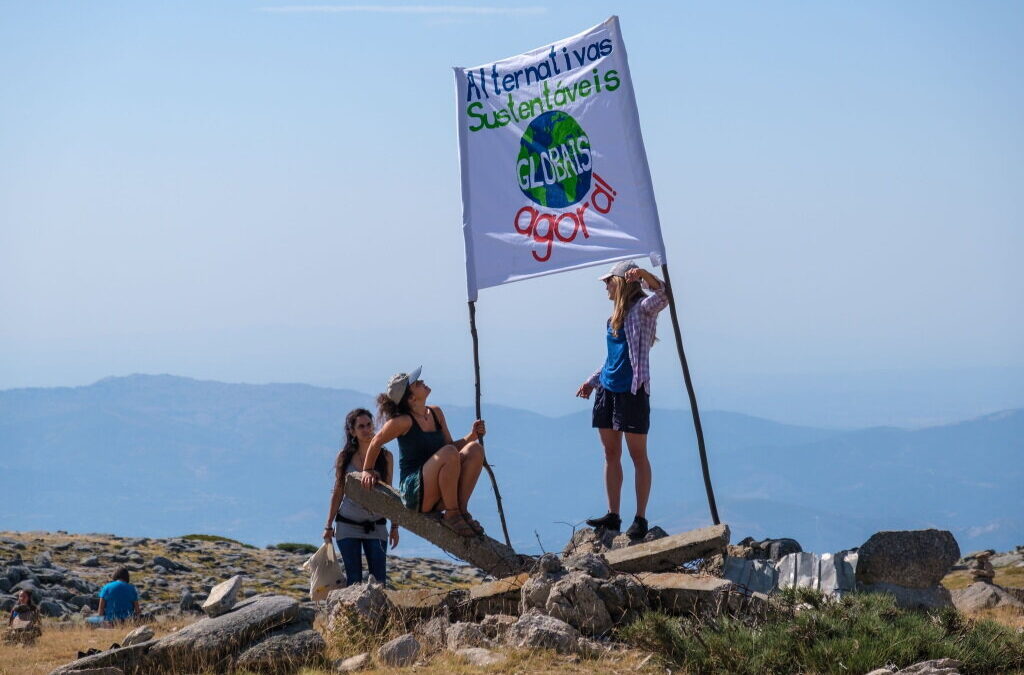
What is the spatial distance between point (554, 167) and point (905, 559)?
6.12m

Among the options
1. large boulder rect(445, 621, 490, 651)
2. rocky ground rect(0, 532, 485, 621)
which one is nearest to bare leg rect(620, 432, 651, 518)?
large boulder rect(445, 621, 490, 651)

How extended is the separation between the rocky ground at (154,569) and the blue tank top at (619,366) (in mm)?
14278

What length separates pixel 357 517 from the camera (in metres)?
14.9

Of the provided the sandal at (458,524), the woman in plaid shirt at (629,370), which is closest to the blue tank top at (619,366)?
the woman in plaid shirt at (629,370)

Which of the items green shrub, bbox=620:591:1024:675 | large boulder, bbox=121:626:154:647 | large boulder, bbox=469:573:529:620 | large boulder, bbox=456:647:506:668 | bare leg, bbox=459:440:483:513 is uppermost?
bare leg, bbox=459:440:483:513

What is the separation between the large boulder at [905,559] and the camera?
1445 cm

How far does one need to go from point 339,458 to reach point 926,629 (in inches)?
258

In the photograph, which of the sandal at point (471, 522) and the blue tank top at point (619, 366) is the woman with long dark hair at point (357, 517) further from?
the blue tank top at point (619, 366)

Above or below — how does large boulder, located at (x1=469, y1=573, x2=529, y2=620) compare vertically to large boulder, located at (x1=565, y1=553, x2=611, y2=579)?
below

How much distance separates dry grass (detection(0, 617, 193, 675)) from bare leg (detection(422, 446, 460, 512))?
4.30m

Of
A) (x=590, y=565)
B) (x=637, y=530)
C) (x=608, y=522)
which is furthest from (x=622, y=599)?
(x=608, y=522)

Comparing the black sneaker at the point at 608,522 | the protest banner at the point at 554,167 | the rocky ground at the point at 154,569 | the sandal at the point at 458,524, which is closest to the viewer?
the sandal at the point at 458,524

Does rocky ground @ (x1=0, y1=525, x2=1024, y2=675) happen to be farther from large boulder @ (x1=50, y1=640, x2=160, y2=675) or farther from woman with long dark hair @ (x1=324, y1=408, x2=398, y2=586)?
woman with long dark hair @ (x1=324, y1=408, x2=398, y2=586)

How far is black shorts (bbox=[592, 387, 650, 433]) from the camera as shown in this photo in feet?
49.2
